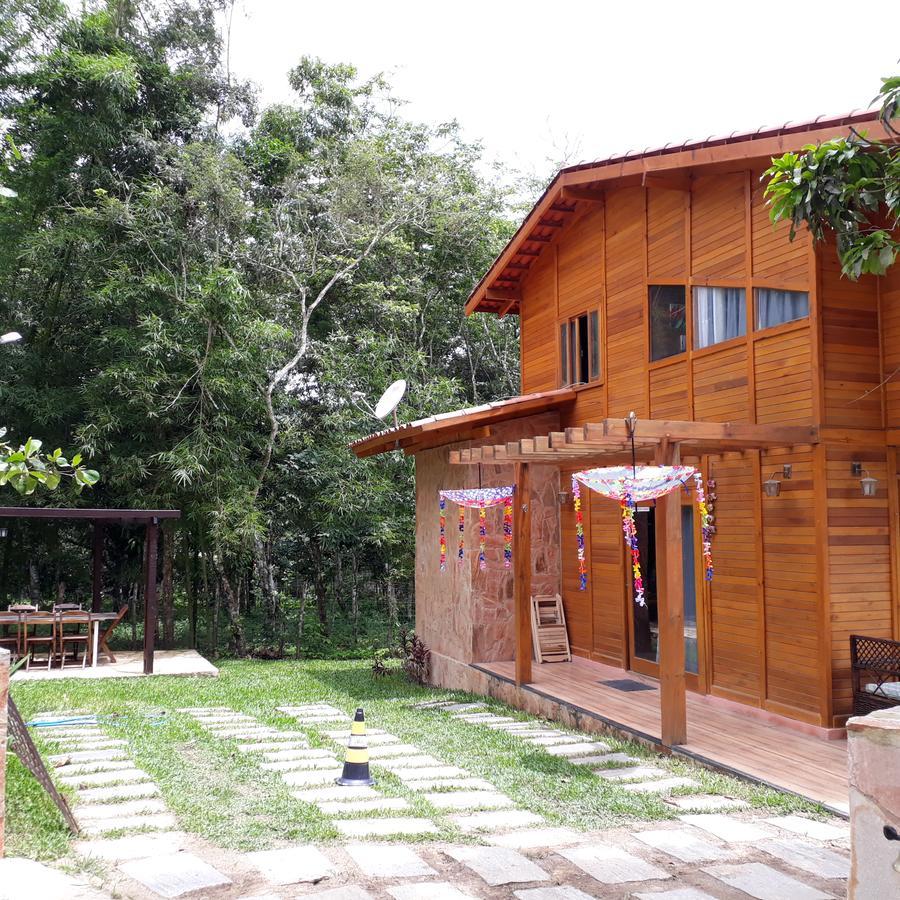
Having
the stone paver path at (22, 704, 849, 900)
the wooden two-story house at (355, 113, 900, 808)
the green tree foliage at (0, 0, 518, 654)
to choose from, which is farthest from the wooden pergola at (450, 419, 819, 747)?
the green tree foliage at (0, 0, 518, 654)

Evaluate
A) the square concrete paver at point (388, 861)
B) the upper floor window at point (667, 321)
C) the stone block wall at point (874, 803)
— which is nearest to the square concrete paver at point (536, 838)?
the square concrete paver at point (388, 861)

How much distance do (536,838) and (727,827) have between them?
3.78ft

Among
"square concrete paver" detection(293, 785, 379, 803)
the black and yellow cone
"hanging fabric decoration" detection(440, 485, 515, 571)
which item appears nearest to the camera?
"square concrete paver" detection(293, 785, 379, 803)

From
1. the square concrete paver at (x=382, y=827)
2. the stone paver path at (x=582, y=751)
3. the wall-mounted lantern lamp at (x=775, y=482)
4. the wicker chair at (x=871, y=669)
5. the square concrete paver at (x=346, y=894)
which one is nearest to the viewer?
the square concrete paver at (x=346, y=894)

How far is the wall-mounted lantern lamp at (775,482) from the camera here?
7.72m

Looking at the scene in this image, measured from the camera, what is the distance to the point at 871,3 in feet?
34.2

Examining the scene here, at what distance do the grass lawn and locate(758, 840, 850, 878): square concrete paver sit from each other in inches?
26.9

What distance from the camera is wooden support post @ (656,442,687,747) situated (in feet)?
22.9

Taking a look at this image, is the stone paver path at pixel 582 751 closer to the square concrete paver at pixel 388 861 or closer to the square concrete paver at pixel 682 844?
the square concrete paver at pixel 682 844

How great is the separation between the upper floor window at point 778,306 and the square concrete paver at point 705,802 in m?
4.11

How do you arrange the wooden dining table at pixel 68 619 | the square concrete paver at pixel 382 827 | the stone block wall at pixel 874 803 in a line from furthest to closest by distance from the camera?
the wooden dining table at pixel 68 619, the square concrete paver at pixel 382 827, the stone block wall at pixel 874 803

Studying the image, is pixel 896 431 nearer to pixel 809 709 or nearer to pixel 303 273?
pixel 809 709

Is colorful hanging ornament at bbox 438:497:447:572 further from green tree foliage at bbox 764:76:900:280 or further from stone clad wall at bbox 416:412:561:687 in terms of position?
green tree foliage at bbox 764:76:900:280

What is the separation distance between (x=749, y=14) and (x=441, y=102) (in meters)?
8.10
